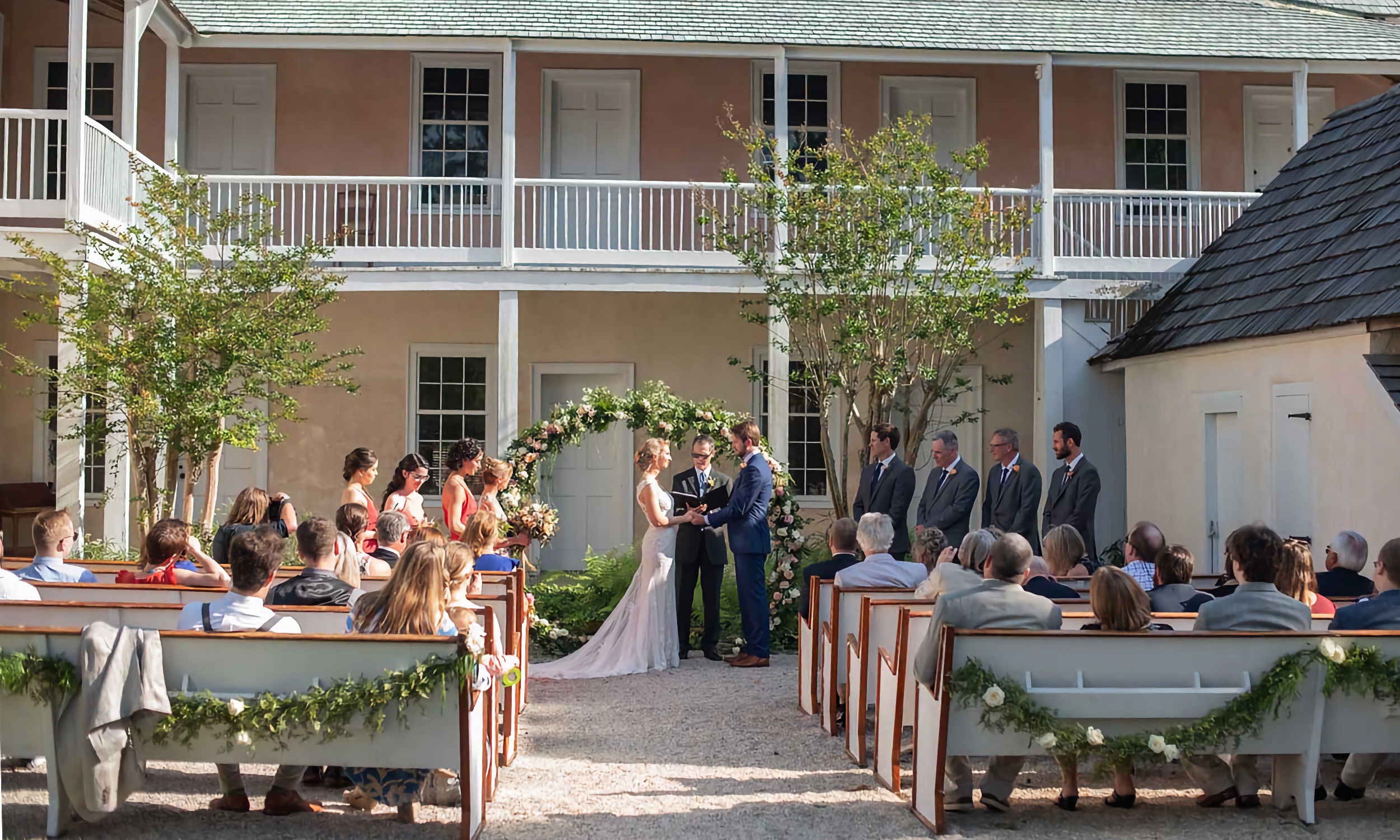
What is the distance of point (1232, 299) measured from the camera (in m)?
11.8

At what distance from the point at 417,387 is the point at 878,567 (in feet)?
30.2

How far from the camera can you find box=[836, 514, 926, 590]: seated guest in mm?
7500

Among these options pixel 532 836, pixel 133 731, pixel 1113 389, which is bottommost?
pixel 532 836

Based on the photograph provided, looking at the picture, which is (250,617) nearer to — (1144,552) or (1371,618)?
(1144,552)

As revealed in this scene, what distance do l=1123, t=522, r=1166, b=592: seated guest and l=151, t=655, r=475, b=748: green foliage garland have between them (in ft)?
13.0

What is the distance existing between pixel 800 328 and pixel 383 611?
29.2 feet

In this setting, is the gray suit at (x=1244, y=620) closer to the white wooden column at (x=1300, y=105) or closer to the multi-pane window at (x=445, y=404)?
the white wooden column at (x=1300, y=105)

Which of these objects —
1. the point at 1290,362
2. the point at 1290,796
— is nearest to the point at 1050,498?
the point at 1290,362

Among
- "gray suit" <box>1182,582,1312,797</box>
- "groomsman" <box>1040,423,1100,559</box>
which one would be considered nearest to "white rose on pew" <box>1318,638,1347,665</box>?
"gray suit" <box>1182,582,1312,797</box>

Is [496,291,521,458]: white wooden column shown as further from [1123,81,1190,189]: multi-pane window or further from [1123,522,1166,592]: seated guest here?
[1123,81,1190,189]: multi-pane window

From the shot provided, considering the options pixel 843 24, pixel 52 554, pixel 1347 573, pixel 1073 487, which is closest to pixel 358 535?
pixel 52 554

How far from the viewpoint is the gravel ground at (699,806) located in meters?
5.37

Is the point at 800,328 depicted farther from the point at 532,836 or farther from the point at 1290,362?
the point at 532,836

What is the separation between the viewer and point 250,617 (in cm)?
542
